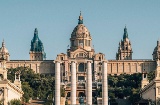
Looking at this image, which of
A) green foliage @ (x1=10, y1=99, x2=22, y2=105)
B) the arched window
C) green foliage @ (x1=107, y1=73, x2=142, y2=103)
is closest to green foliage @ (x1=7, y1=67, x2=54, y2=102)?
green foliage @ (x1=10, y1=99, x2=22, y2=105)

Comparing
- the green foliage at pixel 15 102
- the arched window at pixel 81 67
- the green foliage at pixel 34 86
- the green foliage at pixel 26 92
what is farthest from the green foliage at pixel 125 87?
the green foliage at pixel 15 102

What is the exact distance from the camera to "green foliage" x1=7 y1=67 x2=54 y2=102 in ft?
477

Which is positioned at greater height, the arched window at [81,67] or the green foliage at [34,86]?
the arched window at [81,67]

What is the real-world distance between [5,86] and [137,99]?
2880 cm

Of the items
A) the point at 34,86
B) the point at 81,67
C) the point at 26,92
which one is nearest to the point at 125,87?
the point at 34,86

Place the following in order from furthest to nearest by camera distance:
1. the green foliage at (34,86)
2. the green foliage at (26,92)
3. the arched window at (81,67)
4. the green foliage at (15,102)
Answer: the arched window at (81,67) < the green foliage at (34,86) < the green foliage at (26,92) < the green foliage at (15,102)

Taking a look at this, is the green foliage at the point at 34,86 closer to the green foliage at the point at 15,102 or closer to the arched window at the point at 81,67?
the green foliage at the point at 15,102

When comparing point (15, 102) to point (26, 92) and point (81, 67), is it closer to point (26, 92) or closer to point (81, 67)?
point (26, 92)

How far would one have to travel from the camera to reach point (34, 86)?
531 feet

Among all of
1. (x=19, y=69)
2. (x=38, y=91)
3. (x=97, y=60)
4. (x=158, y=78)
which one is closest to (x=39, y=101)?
(x=38, y=91)

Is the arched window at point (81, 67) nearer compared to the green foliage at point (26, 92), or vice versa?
the green foliage at point (26, 92)

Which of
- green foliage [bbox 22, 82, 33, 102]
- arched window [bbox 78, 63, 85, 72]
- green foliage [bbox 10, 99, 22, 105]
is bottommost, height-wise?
green foliage [bbox 10, 99, 22, 105]

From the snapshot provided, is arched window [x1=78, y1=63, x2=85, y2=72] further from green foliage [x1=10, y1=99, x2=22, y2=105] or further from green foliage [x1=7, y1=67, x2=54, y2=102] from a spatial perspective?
green foliage [x1=10, y1=99, x2=22, y2=105]

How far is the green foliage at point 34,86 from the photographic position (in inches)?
5725
